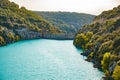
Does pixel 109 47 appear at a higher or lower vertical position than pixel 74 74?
higher

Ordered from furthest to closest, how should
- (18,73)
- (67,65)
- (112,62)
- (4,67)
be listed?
(67,65)
(4,67)
(18,73)
(112,62)

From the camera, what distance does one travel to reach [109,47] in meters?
126

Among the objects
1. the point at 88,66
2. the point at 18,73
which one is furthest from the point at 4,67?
the point at 88,66

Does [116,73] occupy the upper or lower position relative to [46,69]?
upper

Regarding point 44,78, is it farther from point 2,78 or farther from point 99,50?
point 99,50

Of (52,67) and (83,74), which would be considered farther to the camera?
(52,67)

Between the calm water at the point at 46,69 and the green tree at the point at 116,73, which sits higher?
the green tree at the point at 116,73

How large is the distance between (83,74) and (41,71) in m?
15.1

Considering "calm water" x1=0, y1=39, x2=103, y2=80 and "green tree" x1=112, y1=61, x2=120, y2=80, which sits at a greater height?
"green tree" x1=112, y1=61, x2=120, y2=80

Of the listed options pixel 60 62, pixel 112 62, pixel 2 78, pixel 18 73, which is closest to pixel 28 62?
pixel 60 62

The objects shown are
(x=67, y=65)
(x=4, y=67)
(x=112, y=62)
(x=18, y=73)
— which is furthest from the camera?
(x=67, y=65)

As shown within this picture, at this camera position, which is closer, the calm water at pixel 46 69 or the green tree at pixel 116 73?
the green tree at pixel 116 73

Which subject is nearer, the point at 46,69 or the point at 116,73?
the point at 116,73

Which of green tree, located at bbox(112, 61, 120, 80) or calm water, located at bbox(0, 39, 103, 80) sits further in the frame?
calm water, located at bbox(0, 39, 103, 80)
